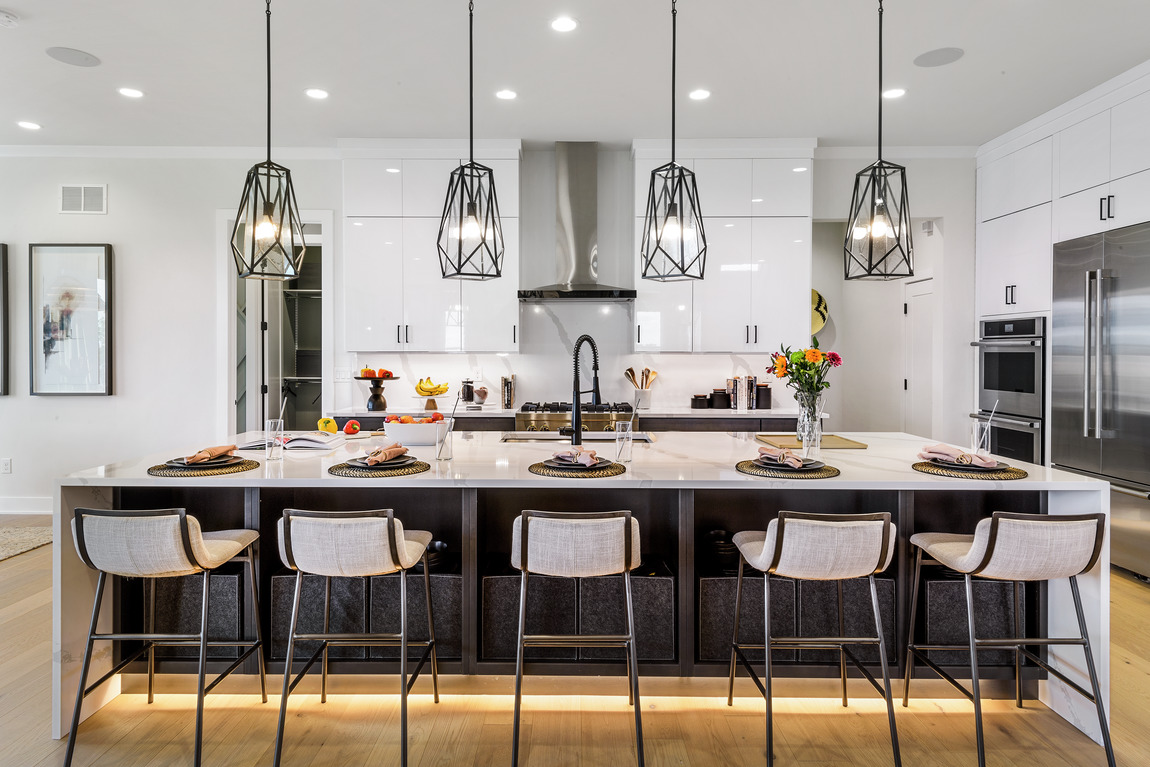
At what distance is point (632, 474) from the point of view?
7.32 feet

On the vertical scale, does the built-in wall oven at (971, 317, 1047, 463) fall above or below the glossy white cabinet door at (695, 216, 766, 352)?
below

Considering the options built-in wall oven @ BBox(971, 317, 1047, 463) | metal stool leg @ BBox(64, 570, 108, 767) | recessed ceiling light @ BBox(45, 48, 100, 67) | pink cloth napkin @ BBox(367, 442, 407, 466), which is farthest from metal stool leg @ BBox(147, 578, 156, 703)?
built-in wall oven @ BBox(971, 317, 1047, 463)

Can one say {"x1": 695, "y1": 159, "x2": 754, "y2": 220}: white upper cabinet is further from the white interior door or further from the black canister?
the white interior door

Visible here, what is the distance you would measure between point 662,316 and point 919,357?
2.39 metres

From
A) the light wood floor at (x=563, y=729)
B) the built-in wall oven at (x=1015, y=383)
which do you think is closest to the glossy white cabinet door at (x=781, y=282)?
the built-in wall oven at (x=1015, y=383)

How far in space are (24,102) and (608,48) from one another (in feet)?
12.2

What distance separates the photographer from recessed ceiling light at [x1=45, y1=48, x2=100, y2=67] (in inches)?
132

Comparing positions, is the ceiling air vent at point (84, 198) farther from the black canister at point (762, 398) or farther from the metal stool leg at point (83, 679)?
the black canister at point (762, 398)

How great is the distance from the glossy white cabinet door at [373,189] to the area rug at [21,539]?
300cm

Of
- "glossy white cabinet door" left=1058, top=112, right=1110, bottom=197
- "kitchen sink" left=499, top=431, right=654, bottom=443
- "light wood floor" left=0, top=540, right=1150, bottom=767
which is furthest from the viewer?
"glossy white cabinet door" left=1058, top=112, right=1110, bottom=197

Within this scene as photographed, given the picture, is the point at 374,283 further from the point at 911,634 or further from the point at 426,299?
the point at 911,634

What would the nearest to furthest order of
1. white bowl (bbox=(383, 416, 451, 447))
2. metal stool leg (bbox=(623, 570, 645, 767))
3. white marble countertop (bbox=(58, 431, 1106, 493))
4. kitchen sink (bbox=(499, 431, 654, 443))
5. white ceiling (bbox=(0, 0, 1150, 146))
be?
metal stool leg (bbox=(623, 570, 645, 767)), white marble countertop (bbox=(58, 431, 1106, 493)), white bowl (bbox=(383, 416, 451, 447)), white ceiling (bbox=(0, 0, 1150, 146)), kitchen sink (bbox=(499, 431, 654, 443))

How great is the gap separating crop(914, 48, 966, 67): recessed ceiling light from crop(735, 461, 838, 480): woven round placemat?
2486 mm

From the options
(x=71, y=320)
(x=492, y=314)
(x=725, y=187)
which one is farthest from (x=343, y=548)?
(x=71, y=320)
